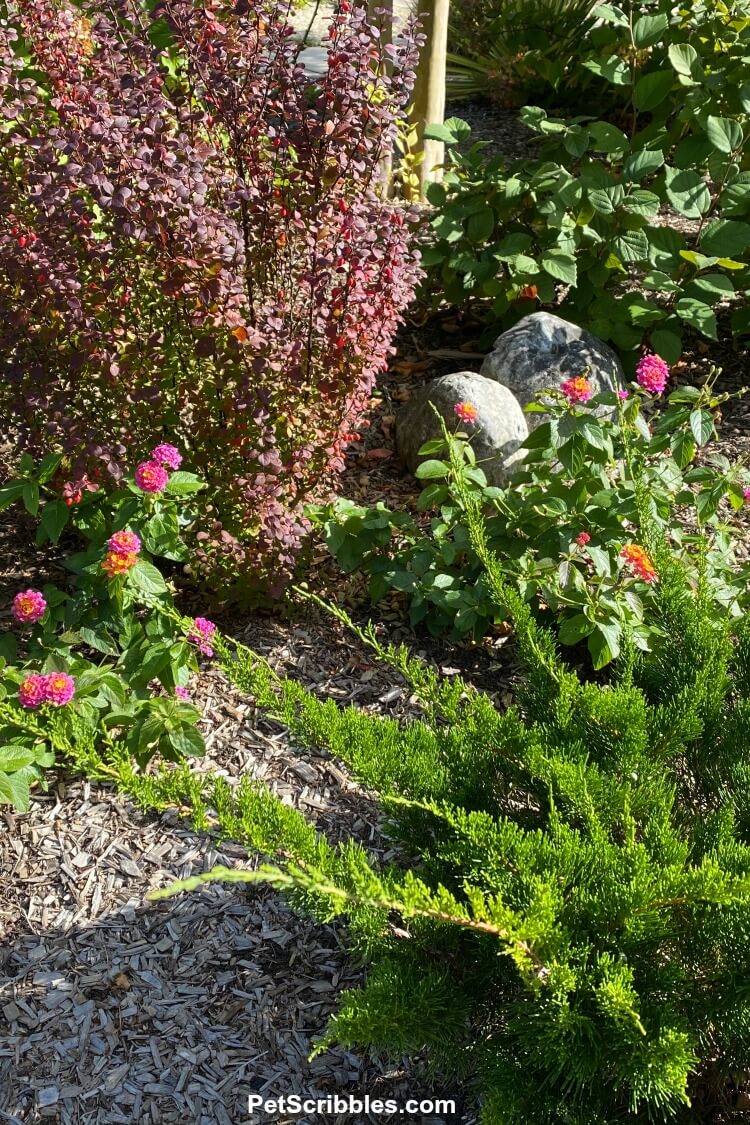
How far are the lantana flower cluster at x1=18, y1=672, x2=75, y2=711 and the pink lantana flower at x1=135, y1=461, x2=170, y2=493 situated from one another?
505mm

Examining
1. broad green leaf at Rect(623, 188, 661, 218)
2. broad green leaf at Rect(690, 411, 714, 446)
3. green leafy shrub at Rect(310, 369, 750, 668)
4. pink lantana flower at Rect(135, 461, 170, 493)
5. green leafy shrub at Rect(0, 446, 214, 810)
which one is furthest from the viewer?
broad green leaf at Rect(623, 188, 661, 218)

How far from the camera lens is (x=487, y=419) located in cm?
344

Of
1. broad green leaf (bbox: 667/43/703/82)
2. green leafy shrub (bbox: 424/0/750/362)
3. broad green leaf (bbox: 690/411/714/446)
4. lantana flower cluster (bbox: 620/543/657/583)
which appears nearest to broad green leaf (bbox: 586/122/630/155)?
green leafy shrub (bbox: 424/0/750/362)

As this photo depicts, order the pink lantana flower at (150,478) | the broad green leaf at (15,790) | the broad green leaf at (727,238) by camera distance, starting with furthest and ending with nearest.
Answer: the broad green leaf at (727,238), the pink lantana flower at (150,478), the broad green leaf at (15,790)

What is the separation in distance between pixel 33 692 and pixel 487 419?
182cm

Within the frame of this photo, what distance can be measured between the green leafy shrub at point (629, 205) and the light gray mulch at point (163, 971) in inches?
89.0

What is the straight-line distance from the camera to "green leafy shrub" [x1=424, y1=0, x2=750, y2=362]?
3.78 meters

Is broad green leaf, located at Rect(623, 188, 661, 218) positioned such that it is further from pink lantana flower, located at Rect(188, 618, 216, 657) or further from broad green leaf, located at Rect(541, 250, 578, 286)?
pink lantana flower, located at Rect(188, 618, 216, 657)

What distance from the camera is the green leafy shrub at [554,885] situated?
147cm

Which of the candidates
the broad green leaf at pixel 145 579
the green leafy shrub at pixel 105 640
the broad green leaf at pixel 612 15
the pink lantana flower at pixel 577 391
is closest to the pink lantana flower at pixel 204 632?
the green leafy shrub at pixel 105 640

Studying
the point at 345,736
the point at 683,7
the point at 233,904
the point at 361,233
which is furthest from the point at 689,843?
the point at 683,7

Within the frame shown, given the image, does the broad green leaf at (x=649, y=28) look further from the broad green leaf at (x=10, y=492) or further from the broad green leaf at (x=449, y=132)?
the broad green leaf at (x=10, y=492)

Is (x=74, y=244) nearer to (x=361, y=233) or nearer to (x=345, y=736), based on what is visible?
(x=361, y=233)

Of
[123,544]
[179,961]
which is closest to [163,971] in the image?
[179,961]
